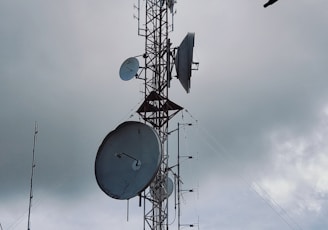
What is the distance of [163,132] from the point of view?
32656mm

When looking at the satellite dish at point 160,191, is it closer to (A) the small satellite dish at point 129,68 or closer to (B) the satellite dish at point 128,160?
(B) the satellite dish at point 128,160

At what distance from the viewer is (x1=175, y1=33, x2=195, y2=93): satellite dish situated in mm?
30188

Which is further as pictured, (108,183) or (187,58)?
(187,58)

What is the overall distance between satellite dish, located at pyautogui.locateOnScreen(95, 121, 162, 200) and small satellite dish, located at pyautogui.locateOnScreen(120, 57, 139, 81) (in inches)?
248

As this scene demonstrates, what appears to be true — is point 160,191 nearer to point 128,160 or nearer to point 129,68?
point 128,160

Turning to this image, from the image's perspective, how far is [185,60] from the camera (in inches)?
1210

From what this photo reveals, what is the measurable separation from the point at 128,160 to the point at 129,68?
27.3ft

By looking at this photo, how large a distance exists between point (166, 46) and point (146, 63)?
65.8 inches

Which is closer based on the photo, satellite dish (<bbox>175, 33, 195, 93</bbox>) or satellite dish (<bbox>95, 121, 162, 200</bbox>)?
satellite dish (<bbox>95, 121, 162, 200</bbox>)

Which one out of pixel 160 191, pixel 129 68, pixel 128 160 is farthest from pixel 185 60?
pixel 160 191

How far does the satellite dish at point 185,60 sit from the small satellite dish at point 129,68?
2.86m

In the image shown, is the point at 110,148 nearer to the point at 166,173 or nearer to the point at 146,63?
the point at 166,173

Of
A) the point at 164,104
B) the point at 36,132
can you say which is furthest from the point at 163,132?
the point at 36,132

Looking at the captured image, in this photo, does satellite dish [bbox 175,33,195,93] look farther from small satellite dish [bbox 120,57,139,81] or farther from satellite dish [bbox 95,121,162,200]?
satellite dish [bbox 95,121,162,200]
